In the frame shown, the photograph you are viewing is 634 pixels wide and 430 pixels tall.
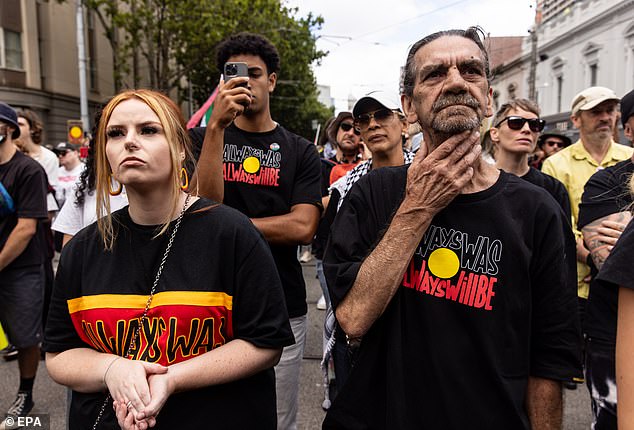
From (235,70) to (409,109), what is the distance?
1.14 metres

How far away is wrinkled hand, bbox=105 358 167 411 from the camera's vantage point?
142 centimetres

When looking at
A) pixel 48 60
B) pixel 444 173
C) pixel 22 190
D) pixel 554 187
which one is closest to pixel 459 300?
pixel 444 173

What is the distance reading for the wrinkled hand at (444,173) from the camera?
1.45 metres

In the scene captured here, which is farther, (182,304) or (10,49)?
(10,49)

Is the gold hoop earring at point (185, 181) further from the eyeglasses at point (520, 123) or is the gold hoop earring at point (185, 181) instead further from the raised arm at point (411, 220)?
the eyeglasses at point (520, 123)

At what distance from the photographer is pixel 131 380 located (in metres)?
1.45

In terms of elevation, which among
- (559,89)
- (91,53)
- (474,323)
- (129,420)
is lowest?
(129,420)

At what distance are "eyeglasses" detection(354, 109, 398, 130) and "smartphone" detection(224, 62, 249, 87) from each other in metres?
0.77

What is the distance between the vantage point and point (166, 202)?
67.8 inches

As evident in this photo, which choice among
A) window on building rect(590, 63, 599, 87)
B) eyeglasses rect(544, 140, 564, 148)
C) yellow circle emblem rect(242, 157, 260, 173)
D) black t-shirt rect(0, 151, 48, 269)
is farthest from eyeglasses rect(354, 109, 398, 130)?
window on building rect(590, 63, 599, 87)

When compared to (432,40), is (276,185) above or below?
below

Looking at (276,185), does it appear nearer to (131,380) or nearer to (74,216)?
(74,216)

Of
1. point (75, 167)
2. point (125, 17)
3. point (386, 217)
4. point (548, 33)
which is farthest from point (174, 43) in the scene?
point (548, 33)

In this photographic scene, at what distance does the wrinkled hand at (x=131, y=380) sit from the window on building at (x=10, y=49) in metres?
23.3
